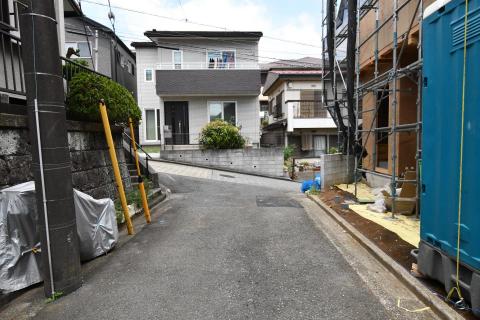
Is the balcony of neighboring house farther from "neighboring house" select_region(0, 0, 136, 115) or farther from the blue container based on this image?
the blue container

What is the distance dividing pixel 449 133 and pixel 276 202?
6.51m

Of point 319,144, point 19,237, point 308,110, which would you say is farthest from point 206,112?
point 19,237

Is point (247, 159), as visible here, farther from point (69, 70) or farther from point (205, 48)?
point (69, 70)

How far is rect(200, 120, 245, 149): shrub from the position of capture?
16625 millimetres

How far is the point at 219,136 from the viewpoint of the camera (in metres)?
16.6

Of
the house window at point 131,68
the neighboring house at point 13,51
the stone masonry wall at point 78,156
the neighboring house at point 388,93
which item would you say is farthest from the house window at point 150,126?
the neighboring house at point 388,93

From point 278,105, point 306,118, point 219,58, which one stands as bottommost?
point 306,118

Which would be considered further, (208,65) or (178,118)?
(178,118)

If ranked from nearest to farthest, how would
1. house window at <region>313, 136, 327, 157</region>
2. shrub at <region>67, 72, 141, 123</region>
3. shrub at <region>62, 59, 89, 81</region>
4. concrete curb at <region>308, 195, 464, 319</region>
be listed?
concrete curb at <region>308, 195, 464, 319</region> < shrub at <region>67, 72, 141, 123</region> < shrub at <region>62, 59, 89, 81</region> < house window at <region>313, 136, 327, 157</region>

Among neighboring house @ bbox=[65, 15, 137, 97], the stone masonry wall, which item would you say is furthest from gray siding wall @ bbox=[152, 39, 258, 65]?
the stone masonry wall

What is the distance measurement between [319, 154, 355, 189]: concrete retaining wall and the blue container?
663cm

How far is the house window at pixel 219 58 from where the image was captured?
1902cm

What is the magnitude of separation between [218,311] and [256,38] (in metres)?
17.6

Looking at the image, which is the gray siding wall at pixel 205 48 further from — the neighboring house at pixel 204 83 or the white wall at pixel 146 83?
the white wall at pixel 146 83
